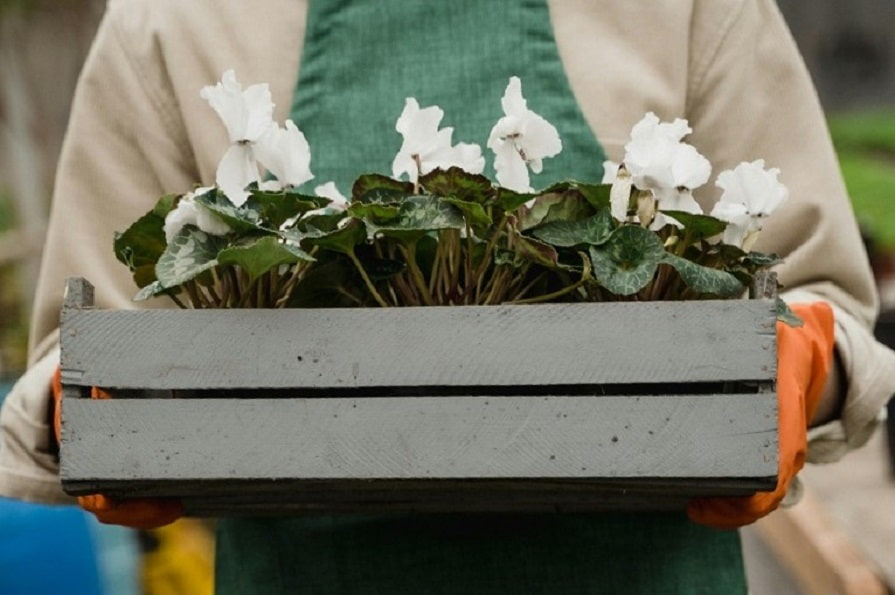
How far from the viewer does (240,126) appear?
1.13 metres

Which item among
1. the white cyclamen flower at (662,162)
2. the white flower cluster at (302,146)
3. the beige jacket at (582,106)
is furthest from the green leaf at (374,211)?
the beige jacket at (582,106)

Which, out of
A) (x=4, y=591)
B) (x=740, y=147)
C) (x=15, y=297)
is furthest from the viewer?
(x=15, y=297)

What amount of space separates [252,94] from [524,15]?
1.51 ft

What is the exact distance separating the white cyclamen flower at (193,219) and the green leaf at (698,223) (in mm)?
359

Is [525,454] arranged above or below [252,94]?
below

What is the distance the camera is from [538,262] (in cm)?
111

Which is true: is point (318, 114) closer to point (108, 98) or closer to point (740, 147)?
point (108, 98)

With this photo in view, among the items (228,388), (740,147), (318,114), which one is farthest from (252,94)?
(740,147)

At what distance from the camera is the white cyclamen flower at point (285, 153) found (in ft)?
3.76

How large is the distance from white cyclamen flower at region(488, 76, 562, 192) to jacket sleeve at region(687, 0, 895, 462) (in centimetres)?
35

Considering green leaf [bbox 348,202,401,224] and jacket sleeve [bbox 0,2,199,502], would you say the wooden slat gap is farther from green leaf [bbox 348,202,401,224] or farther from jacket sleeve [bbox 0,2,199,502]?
jacket sleeve [bbox 0,2,199,502]

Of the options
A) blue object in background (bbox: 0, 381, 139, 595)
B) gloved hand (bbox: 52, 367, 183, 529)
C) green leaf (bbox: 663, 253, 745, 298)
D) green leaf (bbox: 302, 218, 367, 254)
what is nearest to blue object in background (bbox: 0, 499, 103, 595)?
blue object in background (bbox: 0, 381, 139, 595)

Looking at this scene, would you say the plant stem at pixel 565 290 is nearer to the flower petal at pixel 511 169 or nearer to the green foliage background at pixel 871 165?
the flower petal at pixel 511 169

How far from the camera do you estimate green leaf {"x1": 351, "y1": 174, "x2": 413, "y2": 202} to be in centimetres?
115
